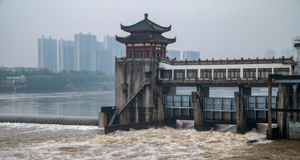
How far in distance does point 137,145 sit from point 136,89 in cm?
1514

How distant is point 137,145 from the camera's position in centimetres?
4278

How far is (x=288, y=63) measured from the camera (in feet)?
162

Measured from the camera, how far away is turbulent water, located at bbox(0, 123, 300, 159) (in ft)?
122

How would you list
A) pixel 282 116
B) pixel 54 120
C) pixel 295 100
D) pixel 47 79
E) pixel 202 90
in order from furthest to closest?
pixel 47 79, pixel 54 120, pixel 202 90, pixel 295 100, pixel 282 116

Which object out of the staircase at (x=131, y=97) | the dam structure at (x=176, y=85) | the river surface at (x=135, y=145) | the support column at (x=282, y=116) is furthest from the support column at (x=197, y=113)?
the support column at (x=282, y=116)

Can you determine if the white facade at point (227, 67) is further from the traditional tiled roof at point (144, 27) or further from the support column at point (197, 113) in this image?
the traditional tiled roof at point (144, 27)

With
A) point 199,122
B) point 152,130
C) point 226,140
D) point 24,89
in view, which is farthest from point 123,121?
point 24,89

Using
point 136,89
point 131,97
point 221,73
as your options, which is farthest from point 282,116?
point 131,97

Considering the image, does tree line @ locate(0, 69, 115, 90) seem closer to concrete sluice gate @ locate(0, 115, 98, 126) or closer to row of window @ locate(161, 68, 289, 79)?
concrete sluice gate @ locate(0, 115, 98, 126)

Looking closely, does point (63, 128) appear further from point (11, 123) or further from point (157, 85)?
point (157, 85)

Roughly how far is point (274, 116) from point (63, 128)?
2917 centimetres

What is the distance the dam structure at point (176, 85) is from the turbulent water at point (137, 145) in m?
2.88

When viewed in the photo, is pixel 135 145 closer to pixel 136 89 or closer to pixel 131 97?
pixel 131 97

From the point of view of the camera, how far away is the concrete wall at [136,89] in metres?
56.1
